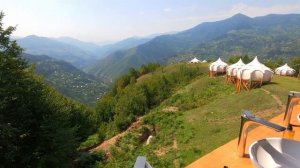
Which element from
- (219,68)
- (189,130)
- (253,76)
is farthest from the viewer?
(219,68)

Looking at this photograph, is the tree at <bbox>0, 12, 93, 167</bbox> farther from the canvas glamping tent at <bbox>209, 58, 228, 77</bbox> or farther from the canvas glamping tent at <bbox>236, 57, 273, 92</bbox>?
the canvas glamping tent at <bbox>209, 58, 228, 77</bbox>

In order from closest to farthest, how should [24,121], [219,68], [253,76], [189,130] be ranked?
1. [24,121]
2. [189,130]
3. [253,76]
4. [219,68]

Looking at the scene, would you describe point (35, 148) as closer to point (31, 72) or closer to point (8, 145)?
point (8, 145)

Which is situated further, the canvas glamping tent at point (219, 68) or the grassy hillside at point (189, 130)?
the canvas glamping tent at point (219, 68)

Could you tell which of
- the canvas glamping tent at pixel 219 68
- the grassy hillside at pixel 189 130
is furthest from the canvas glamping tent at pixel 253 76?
the canvas glamping tent at pixel 219 68

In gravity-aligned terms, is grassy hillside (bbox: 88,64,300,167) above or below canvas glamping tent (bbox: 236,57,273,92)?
below

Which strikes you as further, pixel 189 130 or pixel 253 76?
pixel 253 76

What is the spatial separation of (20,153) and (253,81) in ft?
73.6

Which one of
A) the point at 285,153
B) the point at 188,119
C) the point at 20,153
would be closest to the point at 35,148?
the point at 20,153

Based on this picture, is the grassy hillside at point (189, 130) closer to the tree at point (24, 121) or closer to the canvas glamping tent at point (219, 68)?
the tree at point (24, 121)

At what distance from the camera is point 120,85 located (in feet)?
291

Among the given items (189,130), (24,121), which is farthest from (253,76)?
(24,121)

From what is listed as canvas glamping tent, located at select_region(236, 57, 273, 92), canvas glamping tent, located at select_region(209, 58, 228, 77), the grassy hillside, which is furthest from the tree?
canvas glamping tent, located at select_region(209, 58, 228, 77)

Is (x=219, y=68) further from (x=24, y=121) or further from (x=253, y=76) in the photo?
(x=24, y=121)
